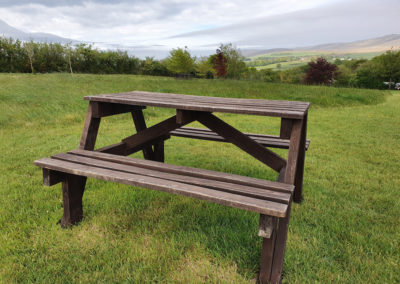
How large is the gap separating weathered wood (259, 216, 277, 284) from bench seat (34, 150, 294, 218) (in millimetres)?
297

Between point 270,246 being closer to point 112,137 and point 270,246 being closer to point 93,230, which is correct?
point 93,230

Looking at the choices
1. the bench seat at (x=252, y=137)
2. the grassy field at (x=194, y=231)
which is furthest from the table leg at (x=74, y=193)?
the bench seat at (x=252, y=137)

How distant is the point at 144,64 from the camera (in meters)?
44.9

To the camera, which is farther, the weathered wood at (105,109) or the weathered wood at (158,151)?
the weathered wood at (158,151)

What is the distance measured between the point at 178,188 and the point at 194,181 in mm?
156

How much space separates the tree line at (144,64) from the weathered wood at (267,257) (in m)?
24.4

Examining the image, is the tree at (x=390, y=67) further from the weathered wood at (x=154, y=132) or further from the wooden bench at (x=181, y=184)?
the wooden bench at (x=181, y=184)

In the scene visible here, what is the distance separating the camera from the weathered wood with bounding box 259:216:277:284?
5.72 ft

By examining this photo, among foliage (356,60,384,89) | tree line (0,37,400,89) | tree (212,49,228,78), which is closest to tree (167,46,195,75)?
tree line (0,37,400,89)

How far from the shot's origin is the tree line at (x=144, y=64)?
30.7 meters

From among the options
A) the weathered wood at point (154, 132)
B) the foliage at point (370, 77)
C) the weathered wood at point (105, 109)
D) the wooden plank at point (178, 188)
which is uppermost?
the foliage at point (370, 77)

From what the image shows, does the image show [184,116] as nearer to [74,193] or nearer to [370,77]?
[74,193]

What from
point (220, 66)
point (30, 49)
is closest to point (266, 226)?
point (220, 66)

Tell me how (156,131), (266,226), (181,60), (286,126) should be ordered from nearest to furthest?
1. (266,226)
2. (286,126)
3. (156,131)
4. (181,60)
